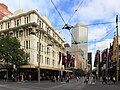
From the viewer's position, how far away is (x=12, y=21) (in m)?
75.9

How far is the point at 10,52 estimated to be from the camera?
59344mm

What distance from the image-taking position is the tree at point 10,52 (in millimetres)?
59344

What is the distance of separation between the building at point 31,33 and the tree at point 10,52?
8.75 feet

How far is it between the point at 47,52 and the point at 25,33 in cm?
1119

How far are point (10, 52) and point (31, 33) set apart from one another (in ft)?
24.2

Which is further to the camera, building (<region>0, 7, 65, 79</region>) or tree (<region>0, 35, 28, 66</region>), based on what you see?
building (<region>0, 7, 65, 79</region>)

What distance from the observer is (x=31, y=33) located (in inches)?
2511

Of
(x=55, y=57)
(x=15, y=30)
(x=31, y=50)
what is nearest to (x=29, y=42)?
(x=31, y=50)

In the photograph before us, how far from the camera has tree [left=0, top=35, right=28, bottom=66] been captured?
5934 cm

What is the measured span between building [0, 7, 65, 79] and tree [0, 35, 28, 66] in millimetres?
2667

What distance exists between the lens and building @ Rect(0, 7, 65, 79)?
68.8m

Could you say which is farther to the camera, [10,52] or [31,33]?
[31,33]

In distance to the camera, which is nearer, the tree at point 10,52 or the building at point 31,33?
the tree at point 10,52

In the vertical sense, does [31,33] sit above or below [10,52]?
above
